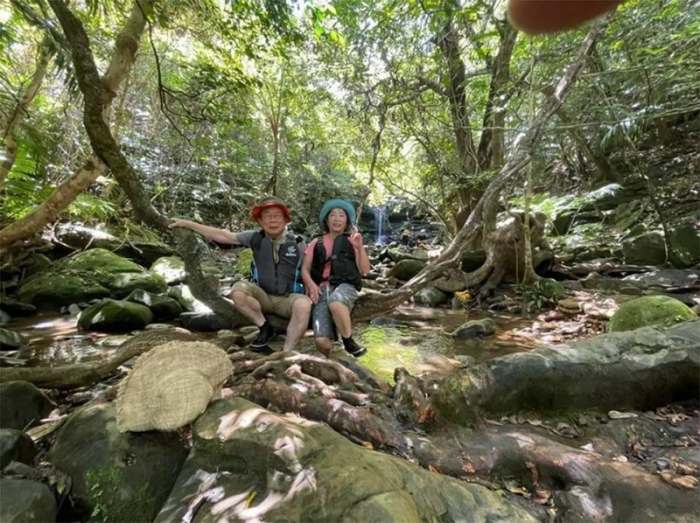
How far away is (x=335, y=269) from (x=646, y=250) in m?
9.88

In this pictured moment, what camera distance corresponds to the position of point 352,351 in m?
4.38

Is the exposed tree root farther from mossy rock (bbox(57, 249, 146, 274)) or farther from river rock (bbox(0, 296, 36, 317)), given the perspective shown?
mossy rock (bbox(57, 249, 146, 274))

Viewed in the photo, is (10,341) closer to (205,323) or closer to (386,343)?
(205,323)

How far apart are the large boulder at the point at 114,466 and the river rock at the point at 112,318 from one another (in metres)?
4.60

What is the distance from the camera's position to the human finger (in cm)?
57

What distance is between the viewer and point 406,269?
12195 mm

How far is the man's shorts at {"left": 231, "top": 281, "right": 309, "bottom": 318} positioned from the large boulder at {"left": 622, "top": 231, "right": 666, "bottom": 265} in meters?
10.1

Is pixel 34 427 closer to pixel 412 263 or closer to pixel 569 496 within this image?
pixel 569 496

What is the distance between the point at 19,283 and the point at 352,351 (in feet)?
25.8

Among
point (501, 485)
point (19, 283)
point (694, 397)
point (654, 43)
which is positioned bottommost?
point (501, 485)

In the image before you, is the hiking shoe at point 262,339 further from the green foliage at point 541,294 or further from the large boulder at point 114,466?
the green foliage at point 541,294

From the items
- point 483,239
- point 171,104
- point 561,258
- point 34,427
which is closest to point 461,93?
point 483,239

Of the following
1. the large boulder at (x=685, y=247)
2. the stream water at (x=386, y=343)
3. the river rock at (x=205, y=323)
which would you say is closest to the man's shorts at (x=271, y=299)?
the stream water at (x=386, y=343)

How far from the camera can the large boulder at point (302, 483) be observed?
5.47 ft
